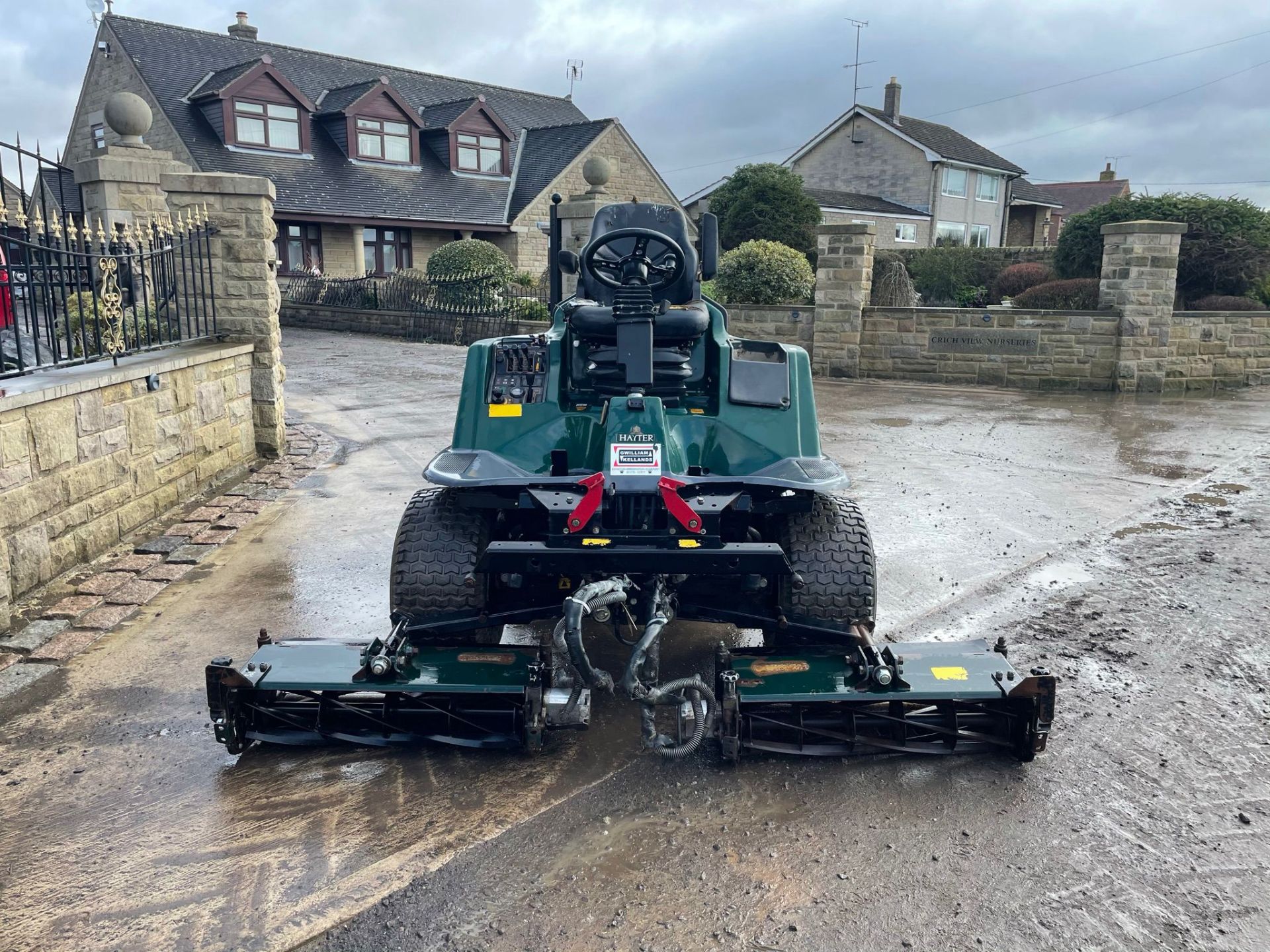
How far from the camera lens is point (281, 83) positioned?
24672 mm

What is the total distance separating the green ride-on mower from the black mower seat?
11 mm

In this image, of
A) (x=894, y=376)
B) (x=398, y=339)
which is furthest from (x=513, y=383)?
(x=398, y=339)

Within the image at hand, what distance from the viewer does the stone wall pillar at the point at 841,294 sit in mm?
13672

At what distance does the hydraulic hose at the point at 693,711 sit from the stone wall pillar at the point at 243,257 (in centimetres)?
573

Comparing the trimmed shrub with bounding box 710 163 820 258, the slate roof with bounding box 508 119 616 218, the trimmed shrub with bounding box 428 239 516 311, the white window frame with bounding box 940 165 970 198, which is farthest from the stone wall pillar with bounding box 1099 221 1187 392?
the white window frame with bounding box 940 165 970 198

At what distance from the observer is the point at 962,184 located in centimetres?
3559

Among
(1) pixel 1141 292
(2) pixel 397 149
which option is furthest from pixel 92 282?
(2) pixel 397 149

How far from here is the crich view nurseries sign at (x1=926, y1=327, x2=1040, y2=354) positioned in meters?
13.3

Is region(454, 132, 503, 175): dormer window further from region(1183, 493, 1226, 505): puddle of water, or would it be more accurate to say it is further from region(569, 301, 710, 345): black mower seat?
region(569, 301, 710, 345): black mower seat

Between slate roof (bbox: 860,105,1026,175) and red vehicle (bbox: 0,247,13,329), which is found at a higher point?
slate roof (bbox: 860,105,1026,175)

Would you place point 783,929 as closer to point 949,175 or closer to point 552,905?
point 552,905

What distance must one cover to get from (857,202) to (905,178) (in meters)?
3.07

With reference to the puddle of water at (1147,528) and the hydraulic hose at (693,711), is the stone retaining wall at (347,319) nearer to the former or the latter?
the puddle of water at (1147,528)

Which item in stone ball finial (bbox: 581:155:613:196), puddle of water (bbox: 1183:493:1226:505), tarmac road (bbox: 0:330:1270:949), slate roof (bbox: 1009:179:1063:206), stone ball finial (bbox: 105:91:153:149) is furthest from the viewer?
slate roof (bbox: 1009:179:1063:206)
